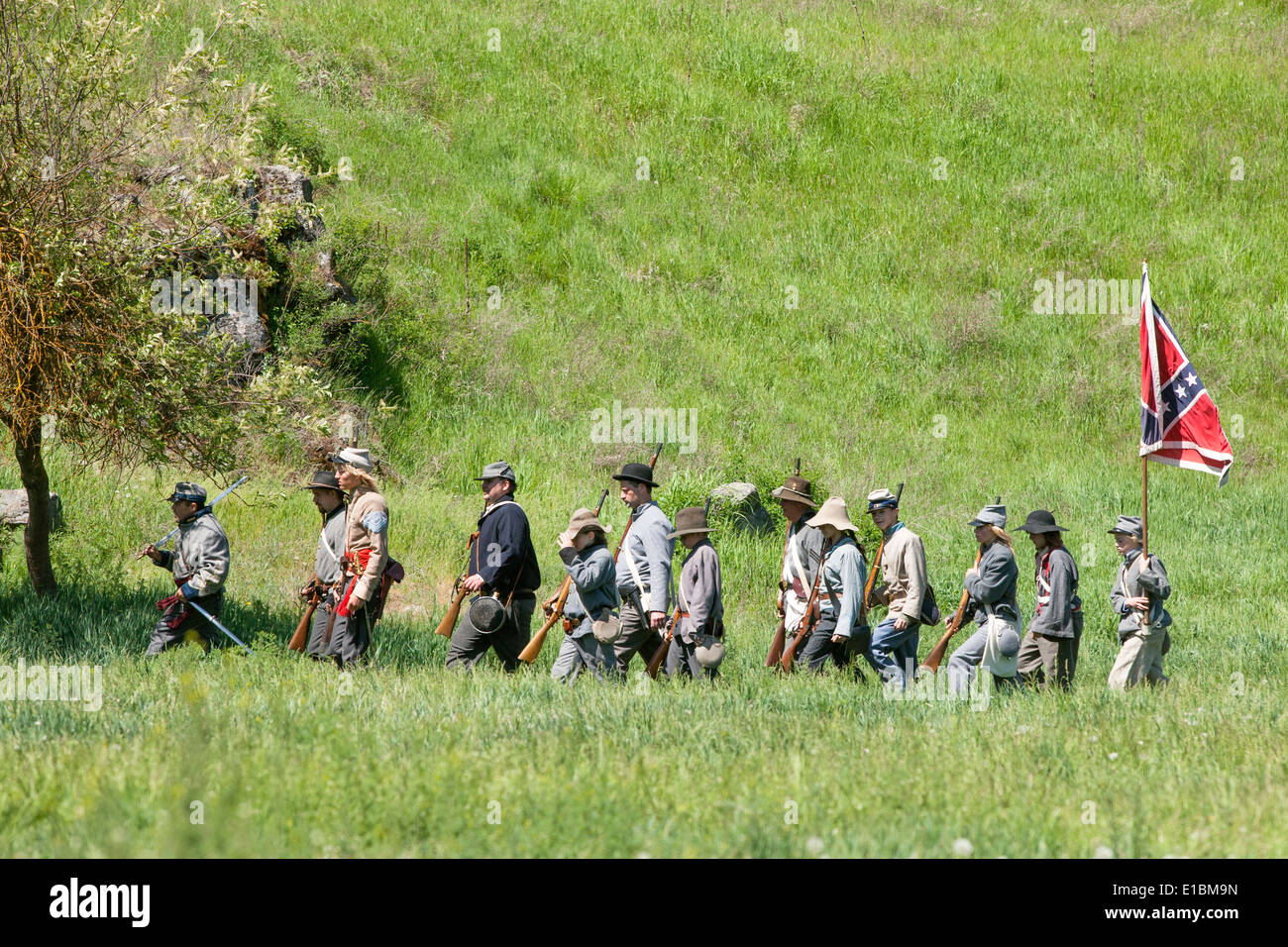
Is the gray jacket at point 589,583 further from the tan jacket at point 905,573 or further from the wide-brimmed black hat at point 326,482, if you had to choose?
the tan jacket at point 905,573

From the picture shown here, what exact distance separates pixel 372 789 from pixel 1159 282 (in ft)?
77.1

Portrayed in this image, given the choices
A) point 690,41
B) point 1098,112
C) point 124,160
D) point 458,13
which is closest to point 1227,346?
point 1098,112

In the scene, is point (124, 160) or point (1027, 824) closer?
point (1027, 824)

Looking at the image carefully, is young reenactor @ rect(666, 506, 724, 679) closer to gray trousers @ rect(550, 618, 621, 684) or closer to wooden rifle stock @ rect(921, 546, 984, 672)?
gray trousers @ rect(550, 618, 621, 684)

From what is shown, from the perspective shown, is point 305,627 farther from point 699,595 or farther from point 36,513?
point 699,595

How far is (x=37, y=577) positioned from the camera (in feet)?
35.1

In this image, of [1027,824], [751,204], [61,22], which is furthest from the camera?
[751,204]

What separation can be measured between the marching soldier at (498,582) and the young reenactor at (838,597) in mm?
2427

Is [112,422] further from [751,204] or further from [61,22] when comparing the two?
[751,204]

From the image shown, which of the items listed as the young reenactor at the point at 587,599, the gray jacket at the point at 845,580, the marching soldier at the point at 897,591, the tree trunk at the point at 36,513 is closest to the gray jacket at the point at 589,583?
the young reenactor at the point at 587,599

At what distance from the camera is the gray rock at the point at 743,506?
15.8 meters

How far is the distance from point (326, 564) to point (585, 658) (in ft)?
7.74
